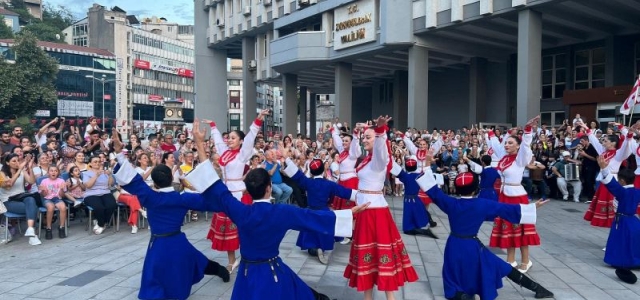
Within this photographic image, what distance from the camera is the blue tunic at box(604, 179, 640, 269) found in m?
7.00

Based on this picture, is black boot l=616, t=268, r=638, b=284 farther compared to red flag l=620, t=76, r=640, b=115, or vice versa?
red flag l=620, t=76, r=640, b=115

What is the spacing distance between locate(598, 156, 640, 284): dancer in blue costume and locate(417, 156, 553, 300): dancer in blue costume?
2123mm

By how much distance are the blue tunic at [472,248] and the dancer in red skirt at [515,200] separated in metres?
1.55

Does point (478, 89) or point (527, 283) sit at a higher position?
point (478, 89)

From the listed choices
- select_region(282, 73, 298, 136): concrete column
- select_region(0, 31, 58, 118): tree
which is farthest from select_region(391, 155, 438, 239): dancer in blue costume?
select_region(0, 31, 58, 118): tree

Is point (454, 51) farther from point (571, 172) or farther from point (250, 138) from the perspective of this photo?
point (250, 138)

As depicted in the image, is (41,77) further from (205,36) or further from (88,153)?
(88,153)

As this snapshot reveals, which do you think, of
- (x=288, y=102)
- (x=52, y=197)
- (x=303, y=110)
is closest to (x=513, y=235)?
(x=52, y=197)

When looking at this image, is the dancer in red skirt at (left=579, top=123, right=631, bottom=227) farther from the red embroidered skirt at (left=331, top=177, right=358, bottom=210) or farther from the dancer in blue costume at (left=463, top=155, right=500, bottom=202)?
the red embroidered skirt at (left=331, top=177, right=358, bottom=210)

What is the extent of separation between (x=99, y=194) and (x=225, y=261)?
4037 mm

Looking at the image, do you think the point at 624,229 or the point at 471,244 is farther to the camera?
the point at 624,229

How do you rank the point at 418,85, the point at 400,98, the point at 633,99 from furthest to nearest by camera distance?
the point at 400,98, the point at 418,85, the point at 633,99

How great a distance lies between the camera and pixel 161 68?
266 feet

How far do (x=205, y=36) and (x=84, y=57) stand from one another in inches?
1245
